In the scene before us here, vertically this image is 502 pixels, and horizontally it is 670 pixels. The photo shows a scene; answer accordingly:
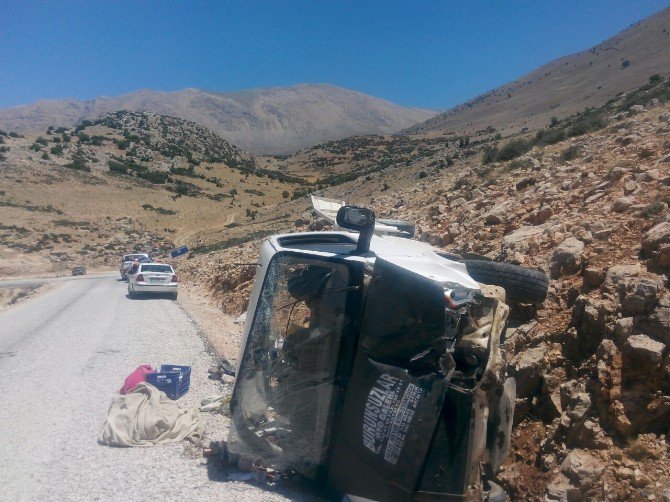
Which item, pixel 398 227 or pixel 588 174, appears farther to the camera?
pixel 588 174

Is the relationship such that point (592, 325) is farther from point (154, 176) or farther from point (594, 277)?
point (154, 176)

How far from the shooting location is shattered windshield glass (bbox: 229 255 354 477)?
406 centimetres

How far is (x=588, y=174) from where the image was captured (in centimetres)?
936

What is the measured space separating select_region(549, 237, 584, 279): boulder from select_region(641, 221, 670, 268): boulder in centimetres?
70

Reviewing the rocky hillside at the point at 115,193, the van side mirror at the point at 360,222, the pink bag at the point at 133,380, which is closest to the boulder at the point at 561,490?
the van side mirror at the point at 360,222

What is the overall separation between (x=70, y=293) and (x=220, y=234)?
23.1 meters

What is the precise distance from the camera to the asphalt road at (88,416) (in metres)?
4.61

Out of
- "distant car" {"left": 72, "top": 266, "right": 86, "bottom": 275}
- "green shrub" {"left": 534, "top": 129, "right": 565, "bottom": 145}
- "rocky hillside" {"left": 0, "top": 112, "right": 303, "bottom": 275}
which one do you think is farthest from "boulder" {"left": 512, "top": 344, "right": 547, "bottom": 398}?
"rocky hillside" {"left": 0, "top": 112, "right": 303, "bottom": 275}

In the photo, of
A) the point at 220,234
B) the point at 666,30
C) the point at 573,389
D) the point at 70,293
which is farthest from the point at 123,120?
the point at 573,389

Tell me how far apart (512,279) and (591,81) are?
100 m

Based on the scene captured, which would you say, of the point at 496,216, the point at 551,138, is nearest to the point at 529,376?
the point at 496,216

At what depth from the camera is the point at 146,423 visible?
18.6 ft

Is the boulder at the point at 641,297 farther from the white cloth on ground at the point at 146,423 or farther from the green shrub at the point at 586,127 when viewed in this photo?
the green shrub at the point at 586,127

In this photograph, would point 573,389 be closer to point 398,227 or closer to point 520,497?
point 520,497
